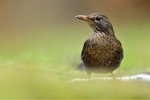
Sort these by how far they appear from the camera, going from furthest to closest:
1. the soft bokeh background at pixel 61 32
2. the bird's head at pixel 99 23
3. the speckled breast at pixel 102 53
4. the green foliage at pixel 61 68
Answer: the soft bokeh background at pixel 61 32 < the bird's head at pixel 99 23 < the speckled breast at pixel 102 53 < the green foliage at pixel 61 68

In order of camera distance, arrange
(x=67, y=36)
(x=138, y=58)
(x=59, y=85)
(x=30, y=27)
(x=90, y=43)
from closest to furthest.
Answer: (x=59, y=85) < (x=90, y=43) < (x=138, y=58) < (x=67, y=36) < (x=30, y=27)

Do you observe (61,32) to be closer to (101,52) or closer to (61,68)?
(61,68)

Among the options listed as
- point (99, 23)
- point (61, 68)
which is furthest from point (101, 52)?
point (61, 68)

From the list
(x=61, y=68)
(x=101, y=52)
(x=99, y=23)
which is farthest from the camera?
(x=61, y=68)

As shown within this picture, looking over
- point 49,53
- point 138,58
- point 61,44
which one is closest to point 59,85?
point 138,58

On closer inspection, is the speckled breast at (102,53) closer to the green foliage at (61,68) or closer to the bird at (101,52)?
the bird at (101,52)

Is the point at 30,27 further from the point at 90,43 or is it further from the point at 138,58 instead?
the point at 90,43

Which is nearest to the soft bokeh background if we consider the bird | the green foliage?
the green foliage

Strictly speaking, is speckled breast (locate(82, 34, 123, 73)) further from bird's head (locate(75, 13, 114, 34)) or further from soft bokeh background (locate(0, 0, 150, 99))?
soft bokeh background (locate(0, 0, 150, 99))

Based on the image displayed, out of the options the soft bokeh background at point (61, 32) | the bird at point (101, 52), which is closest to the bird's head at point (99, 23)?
the bird at point (101, 52)

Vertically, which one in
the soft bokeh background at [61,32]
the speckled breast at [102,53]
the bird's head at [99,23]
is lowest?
the speckled breast at [102,53]

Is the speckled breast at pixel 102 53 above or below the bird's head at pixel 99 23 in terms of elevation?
below
